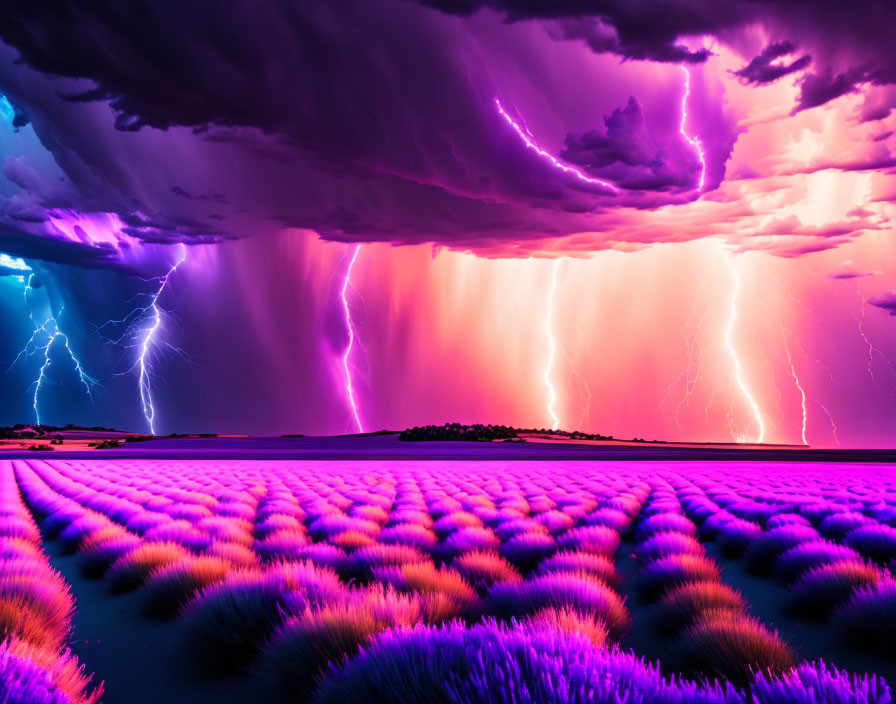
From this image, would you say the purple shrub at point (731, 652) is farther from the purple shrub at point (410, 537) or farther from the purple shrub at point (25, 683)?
the purple shrub at point (410, 537)

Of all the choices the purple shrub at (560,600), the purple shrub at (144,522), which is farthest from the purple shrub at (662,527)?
the purple shrub at (144,522)

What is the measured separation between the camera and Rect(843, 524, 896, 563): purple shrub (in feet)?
19.2

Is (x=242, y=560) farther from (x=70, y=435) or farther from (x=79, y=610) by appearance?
(x=70, y=435)

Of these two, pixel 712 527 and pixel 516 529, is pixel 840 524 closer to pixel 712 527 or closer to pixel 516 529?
pixel 712 527

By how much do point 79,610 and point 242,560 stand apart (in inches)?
48.0

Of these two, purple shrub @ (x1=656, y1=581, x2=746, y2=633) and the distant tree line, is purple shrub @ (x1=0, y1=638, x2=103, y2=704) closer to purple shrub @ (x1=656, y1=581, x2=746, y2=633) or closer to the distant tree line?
purple shrub @ (x1=656, y1=581, x2=746, y2=633)

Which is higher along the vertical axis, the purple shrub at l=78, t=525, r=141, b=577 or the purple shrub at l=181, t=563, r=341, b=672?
the purple shrub at l=181, t=563, r=341, b=672

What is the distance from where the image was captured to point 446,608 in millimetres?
3596

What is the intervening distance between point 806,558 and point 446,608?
3.68 meters

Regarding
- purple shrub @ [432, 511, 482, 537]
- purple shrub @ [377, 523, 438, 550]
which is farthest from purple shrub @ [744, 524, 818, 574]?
purple shrub @ [377, 523, 438, 550]

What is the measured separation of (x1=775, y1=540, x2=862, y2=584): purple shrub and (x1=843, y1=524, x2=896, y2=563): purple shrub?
2.61 feet

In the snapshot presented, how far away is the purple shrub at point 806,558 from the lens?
5164 millimetres

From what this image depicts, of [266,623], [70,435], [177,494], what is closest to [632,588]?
[266,623]

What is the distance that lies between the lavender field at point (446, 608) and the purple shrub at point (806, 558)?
0.07 ft
